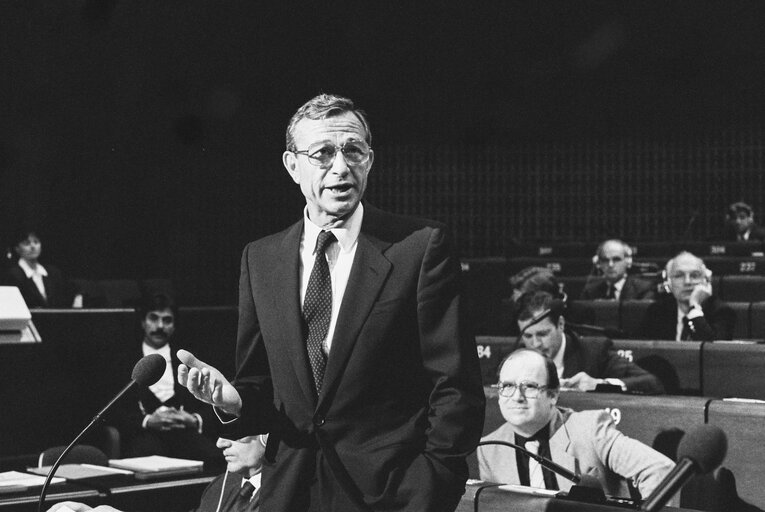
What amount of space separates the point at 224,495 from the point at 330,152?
1810mm

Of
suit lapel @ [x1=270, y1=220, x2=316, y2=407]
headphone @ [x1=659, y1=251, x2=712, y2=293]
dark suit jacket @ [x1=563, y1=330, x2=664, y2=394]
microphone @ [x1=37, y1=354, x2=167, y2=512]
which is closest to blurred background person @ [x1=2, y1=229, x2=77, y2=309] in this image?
headphone @ [x1=659, y1=251, x2=712, y2=293]

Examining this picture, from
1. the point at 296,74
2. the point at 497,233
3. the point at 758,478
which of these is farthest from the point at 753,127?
the point at 758,478

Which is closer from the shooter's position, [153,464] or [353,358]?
[353,358]

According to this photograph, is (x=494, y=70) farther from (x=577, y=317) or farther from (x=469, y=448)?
(x=469, y=448)

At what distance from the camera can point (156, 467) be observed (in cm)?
376

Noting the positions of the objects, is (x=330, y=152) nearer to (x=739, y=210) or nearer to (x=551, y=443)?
(x=551, y=443)

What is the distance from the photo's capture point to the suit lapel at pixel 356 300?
6.20 feet

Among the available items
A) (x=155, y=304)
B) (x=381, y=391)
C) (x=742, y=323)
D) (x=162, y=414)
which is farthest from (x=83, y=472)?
(x=742, y=323)

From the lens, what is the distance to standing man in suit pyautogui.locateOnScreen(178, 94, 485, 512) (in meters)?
1.85

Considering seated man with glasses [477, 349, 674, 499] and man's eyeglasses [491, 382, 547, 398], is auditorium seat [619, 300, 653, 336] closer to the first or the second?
seated man with glasses [477, 349, 674, 499]

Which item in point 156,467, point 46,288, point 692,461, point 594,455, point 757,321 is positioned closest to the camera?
point 692,461

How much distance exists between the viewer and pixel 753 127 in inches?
472

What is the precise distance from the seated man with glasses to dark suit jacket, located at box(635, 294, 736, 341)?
126 inches

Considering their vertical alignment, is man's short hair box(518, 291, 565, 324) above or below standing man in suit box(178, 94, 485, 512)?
below
